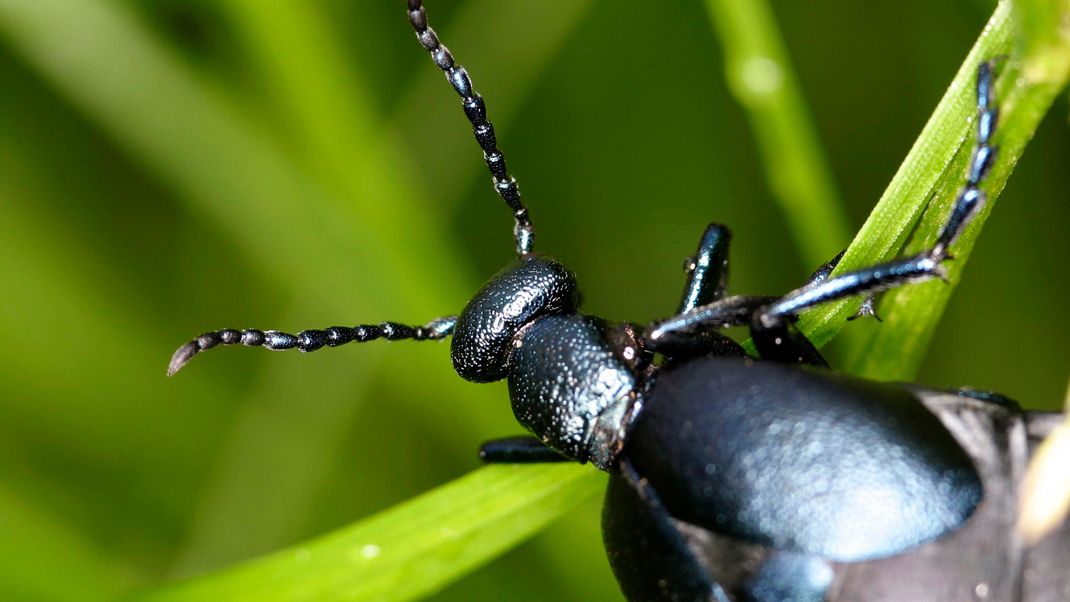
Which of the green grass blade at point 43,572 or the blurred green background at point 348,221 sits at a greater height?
the blurred green background at point 348,221

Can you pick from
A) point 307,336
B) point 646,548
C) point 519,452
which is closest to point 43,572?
point 307,336

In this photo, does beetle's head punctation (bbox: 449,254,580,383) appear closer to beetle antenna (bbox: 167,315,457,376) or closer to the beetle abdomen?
beetle antenna (bbox: 167,315,457,376)

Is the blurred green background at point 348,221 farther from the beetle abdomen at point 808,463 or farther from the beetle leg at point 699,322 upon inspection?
the beetle abdomen at point 808,463

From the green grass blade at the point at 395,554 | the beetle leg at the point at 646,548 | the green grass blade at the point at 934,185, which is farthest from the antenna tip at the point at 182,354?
the green grass blade at the point at 934,185

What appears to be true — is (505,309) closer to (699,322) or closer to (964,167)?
(699,322)

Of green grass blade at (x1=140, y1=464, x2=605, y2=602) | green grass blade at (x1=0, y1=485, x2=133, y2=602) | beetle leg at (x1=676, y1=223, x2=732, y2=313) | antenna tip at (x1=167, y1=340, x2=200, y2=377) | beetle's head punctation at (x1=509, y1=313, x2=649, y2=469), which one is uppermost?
antenna tip at (x1=167, y1=340, x2=200, y2=377)

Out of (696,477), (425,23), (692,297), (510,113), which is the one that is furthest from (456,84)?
(510,113)

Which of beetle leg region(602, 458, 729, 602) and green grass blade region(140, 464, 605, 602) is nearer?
beetle leg region(602, 458, 729, 602)

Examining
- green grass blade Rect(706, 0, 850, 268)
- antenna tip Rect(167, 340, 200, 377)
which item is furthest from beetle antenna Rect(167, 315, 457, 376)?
green grass blade Rect(706, 0, 850, 268)
